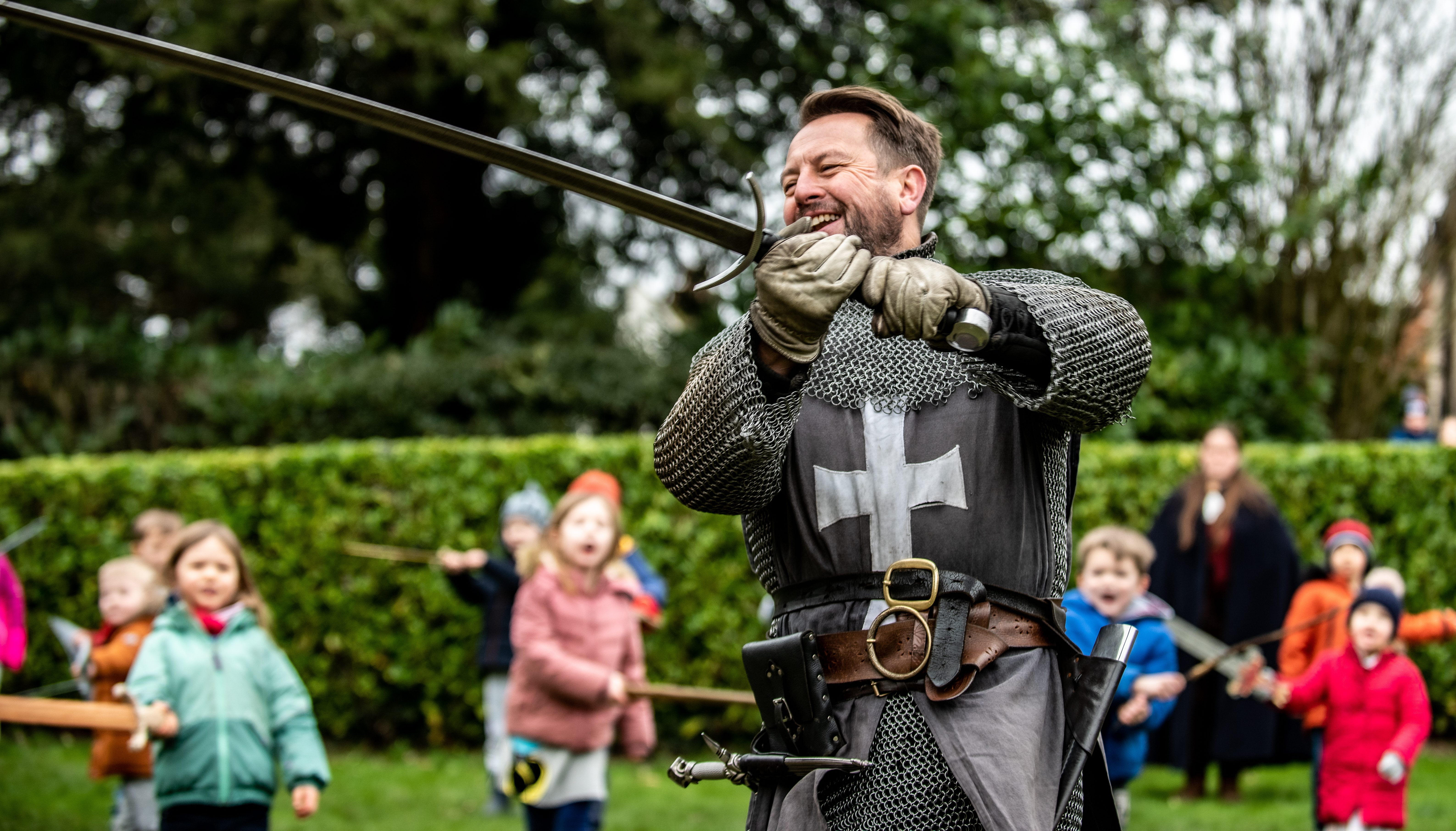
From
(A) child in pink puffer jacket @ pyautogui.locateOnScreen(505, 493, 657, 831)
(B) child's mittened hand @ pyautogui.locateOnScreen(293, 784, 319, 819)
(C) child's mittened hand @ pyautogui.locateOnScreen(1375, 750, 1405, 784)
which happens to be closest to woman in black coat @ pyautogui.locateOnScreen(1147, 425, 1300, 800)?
(C) child's mittened hand @ pyautogui.locateOnScreen(1375, 750, 1405, 784)

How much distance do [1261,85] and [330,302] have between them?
38.7 feet

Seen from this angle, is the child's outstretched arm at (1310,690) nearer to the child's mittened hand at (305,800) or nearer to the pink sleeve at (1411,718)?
the pink sleeve at (1411,718)

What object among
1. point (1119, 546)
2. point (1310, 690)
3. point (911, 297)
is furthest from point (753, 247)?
point (1310, 690)

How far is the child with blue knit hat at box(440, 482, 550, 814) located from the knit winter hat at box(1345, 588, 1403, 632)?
12.2 feet

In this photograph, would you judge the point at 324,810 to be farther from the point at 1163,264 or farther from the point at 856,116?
the point at 1163,264

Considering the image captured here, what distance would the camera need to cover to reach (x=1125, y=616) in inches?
207

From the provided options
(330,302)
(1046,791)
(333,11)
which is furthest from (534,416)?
(1046,791)

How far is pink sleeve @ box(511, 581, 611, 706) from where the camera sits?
5.20m

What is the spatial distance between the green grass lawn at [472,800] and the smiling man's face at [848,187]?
15.0 feet

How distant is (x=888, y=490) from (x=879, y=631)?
0.83 ft

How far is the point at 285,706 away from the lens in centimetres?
470

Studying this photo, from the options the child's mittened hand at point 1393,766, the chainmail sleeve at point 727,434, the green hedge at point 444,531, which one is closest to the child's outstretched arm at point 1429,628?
the child's mittened hand at point 1393,766

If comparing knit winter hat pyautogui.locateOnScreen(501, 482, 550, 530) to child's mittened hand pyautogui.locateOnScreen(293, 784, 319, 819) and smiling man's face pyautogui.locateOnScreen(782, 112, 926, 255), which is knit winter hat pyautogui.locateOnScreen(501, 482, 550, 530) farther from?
smiling man's face pyautogui.locateOnScreen(782, 112, 926, 255)

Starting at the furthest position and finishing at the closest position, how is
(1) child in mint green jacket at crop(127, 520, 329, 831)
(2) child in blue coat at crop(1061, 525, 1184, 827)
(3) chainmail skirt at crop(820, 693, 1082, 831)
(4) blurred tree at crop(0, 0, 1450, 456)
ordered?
(4) blurred tree at crop(0, 0, 1450, 456), (2) child in blue coat at crop(1061, 525, 1184, 827), (1) child in mint green jacket at crop(127, 520, 329, 831), (3) chainmail skirt at crop(820, 693, 1082, 831)
